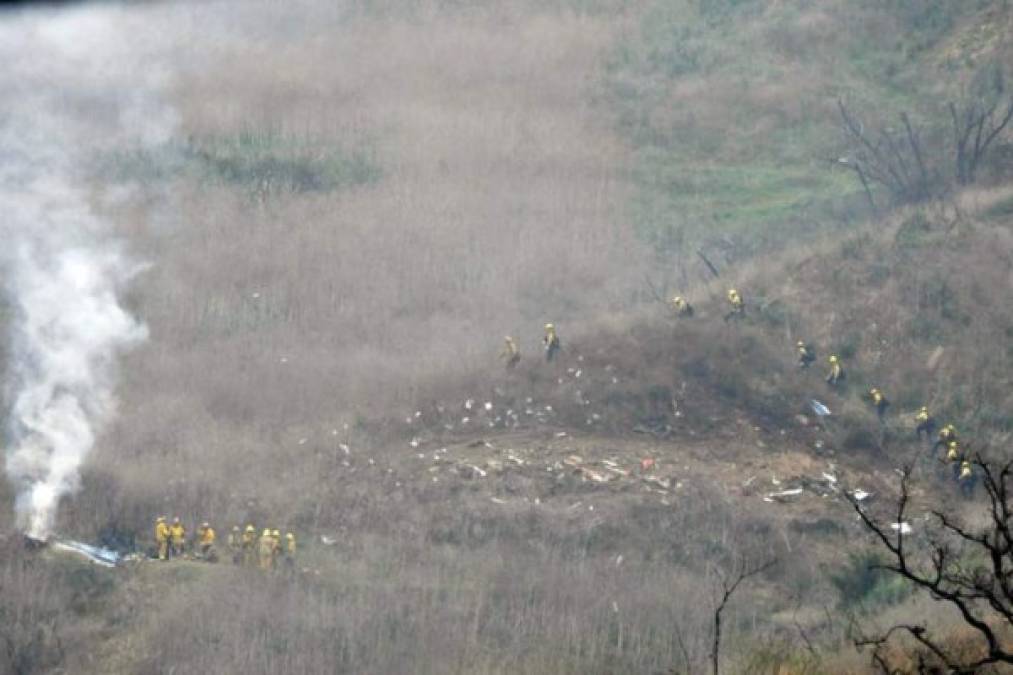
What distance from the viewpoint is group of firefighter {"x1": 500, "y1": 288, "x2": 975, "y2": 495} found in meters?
30.6

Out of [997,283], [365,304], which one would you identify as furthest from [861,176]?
[365,304]

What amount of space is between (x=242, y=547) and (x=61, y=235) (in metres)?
11.3

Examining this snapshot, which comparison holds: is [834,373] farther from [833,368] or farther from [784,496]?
[784,496]

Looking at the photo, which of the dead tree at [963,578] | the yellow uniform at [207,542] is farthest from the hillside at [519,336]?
the yellow uniform at [207,542]

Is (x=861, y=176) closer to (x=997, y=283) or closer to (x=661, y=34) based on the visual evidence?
(x=997, y=283)

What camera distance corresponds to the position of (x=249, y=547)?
27.7 m

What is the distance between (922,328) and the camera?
35281mm

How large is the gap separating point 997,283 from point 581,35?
1928 centimetres

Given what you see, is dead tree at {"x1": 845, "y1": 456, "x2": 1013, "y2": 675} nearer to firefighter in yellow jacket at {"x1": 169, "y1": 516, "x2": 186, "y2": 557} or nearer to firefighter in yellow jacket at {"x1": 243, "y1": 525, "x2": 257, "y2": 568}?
firefighter in yellow jacket at {"x1": 243, "y1": 525, "x2": 257, "y2": 568}

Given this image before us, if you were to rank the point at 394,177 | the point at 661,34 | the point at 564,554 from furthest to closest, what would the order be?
the point at 661,34, the point at 394,177, the point at 564,554

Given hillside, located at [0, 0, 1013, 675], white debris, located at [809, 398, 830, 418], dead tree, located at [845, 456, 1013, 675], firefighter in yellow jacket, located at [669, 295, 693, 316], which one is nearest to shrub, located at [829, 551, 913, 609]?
hillside, located at [0, 0, 1013, 675]

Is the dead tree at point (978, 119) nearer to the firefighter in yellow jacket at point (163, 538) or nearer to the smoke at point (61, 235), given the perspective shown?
the smoke at point (61, 235)

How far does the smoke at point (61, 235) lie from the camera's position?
30438mm

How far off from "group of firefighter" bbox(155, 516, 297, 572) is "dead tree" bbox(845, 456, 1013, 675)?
8.40m
